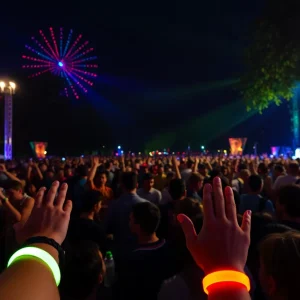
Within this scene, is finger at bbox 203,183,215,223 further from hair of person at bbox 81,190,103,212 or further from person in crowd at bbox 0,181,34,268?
hair of person at bbox 81,190,103,212

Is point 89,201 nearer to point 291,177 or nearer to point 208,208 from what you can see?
point 208,208

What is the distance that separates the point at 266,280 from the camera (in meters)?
1.46

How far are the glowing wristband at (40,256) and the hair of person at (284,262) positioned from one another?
826mm

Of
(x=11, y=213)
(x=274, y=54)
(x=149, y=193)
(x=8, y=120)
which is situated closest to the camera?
(x=11, y=213)

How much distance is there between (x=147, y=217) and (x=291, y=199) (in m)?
1.48

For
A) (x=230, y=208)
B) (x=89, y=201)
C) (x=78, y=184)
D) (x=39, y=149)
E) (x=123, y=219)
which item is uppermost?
(x=39, y=149)

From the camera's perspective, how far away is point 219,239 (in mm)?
1168

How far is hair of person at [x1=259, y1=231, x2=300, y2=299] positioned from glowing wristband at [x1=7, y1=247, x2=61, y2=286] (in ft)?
2.71

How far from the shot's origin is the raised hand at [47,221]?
127 cm

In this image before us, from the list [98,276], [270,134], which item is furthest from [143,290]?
[270,134]

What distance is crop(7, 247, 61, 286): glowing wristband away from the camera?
107cm

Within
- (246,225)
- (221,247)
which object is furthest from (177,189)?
(221,247)

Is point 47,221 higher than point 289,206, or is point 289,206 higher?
point 289,206

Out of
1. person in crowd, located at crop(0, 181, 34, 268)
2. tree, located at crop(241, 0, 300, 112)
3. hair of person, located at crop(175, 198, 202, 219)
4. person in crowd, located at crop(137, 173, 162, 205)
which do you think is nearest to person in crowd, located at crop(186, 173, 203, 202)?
person in crowd, located at crop(137, 173, 162, 205)
